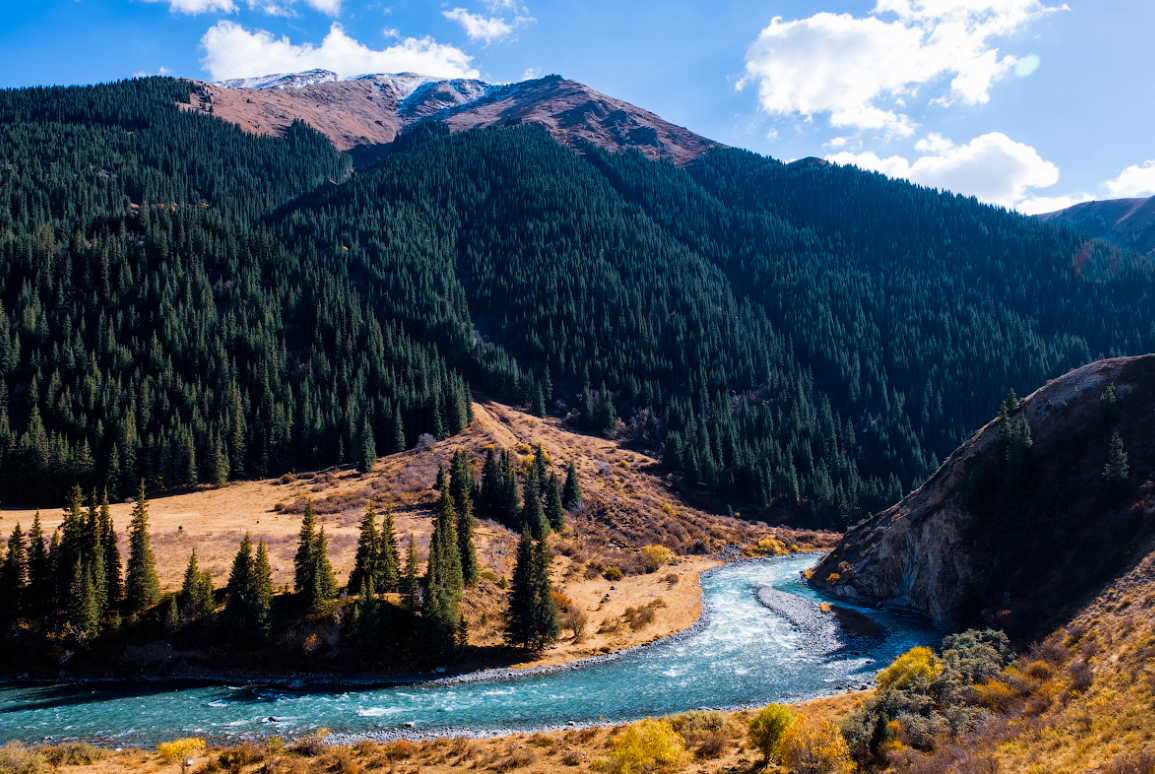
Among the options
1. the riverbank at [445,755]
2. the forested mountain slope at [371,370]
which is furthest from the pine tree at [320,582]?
the forested mountain slope at [371,370]

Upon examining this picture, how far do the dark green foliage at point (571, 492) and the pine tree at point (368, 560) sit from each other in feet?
159

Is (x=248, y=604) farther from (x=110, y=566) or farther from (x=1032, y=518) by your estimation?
(x=1032, y=518)

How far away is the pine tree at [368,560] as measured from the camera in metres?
57.4

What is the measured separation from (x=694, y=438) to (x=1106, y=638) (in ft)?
344

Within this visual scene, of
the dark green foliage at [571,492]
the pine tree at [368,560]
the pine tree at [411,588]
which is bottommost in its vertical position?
the pine tree at [411,588]

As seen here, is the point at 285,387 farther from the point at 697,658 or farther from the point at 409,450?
the point at 697,658

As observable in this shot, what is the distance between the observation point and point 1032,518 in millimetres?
55406

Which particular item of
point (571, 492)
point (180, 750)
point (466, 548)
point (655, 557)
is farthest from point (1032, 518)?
point (180, 750)

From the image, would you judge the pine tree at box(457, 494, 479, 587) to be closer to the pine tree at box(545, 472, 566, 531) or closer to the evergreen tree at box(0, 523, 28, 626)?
the pine tree at box(545, 472, 566, 531)

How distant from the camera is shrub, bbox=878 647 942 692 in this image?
3778cm

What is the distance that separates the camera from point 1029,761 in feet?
80.6

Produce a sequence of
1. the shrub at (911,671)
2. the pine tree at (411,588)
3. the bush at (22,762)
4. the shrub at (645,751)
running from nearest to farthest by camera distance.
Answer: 1. the bush at (22,762)
2. the shrub at (645,751)
3. the shrub at (911,671)
4. the pine tree at (411,588)

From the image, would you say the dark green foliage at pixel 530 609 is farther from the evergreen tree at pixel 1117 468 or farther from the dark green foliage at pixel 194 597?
the evergreen tree at pixel 1117 468

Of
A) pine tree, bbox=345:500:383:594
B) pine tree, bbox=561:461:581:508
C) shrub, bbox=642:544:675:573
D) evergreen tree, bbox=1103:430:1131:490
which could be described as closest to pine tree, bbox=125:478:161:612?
pine tree, bbox=345:500:383:594
